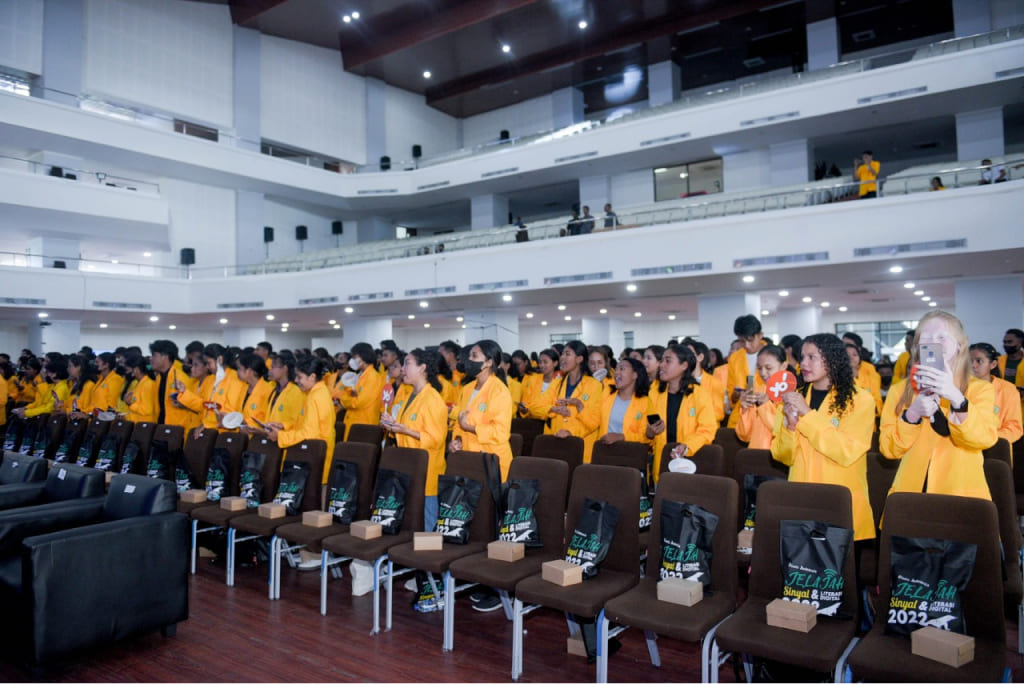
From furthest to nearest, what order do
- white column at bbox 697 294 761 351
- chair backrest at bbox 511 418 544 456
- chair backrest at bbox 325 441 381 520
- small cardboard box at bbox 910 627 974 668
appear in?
1. white column at bbox 697 294 761 351
2. chair backrest at bbox 511 418 544 456
3. chair backrest at bbox 325 441 381 520
4. small cardboard box at bbox 910 627 974 668

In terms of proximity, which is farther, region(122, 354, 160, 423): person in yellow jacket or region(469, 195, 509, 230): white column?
region(469, 195, 509, 230): white column

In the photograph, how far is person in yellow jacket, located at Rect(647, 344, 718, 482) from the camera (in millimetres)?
4006

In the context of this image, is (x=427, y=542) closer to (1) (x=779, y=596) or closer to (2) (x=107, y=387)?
(1) (x=779, y=596)

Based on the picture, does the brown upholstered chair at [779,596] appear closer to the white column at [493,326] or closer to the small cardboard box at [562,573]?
the small cardboard box at [562,573]

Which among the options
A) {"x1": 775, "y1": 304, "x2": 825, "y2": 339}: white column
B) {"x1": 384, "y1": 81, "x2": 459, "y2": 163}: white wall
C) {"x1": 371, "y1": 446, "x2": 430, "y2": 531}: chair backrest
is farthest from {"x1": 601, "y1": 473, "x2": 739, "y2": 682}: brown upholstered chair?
{"x1": 384, "y1": 81, "x2": 459, "y2": 163}: white wall

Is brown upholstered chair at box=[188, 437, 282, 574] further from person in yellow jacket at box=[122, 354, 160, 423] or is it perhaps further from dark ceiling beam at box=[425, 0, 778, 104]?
dark ceiling beam at box=[425, 0, 778, 104]

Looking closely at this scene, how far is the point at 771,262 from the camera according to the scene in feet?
31.9

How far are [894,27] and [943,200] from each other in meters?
11.1

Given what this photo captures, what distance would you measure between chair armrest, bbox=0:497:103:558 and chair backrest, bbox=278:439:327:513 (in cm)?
117

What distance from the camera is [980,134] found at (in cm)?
1284

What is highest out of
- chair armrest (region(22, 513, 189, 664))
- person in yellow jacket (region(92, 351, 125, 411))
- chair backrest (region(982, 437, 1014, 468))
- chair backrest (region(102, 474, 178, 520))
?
person in yellow jacket (region(92, 351, 125, 411))

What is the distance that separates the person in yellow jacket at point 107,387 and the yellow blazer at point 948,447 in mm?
7678

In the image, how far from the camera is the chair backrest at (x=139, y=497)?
3.52 metres

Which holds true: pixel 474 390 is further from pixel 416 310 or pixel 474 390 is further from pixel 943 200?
pixel 416 310
